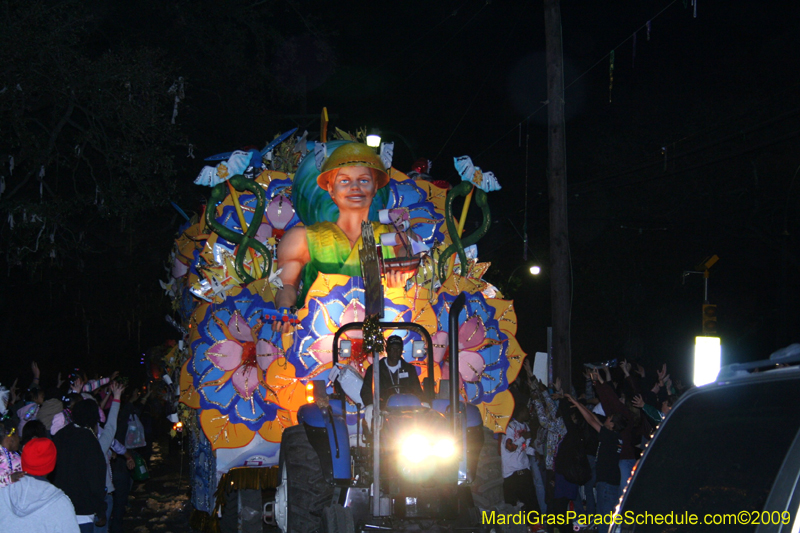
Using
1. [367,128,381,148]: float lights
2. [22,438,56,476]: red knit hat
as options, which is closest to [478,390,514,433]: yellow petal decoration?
[367,128,381,148]: float lights

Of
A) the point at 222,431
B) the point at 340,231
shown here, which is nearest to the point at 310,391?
the point at 222,431

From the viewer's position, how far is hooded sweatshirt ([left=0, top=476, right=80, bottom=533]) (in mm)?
4051

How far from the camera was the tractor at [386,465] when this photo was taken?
528 centimetres

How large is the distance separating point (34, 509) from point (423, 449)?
259 centimetres

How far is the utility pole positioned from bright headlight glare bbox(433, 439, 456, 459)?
18.5ft

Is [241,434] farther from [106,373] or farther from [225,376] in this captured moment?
[106,373]

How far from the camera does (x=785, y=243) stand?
18.8 m

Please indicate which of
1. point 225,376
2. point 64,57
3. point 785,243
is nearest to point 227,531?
point 225,376

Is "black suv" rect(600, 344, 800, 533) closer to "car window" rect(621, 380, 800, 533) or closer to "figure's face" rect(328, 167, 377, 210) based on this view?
"car window" rect(621, 380, 800, 533)

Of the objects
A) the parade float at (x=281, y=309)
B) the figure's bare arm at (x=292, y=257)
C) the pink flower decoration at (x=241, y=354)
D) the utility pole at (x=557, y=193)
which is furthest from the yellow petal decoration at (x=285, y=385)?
the utility pole at (x=557, y=193)

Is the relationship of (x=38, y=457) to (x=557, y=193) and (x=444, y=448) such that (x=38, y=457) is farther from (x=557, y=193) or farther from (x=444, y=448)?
(x=557, y=193)

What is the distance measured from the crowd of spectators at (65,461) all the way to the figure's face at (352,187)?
3303 mm

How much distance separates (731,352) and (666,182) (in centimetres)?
557

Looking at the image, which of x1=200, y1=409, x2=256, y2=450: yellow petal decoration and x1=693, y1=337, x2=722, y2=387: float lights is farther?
x1=693, y1=337, x2=722, y2=387: float lights
